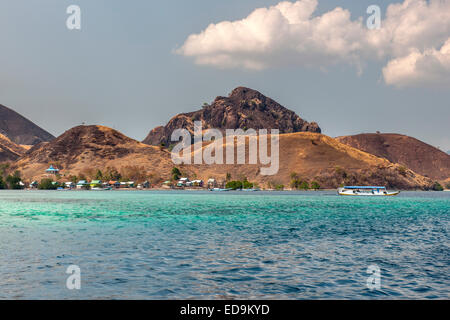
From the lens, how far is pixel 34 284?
67.2 feet

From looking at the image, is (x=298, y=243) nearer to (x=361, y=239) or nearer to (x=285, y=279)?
(x=361, y=239)

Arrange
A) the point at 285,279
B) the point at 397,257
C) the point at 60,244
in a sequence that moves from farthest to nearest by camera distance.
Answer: the point at 60,244 < the point at 397,257 < the point at 285,279

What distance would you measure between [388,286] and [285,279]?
202 inches

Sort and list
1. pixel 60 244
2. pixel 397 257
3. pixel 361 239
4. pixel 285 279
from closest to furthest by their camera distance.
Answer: pixel 285 279 → pixel 397 257 → pixel 60 244 → pixel 361 239

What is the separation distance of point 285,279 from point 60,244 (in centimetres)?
2151
